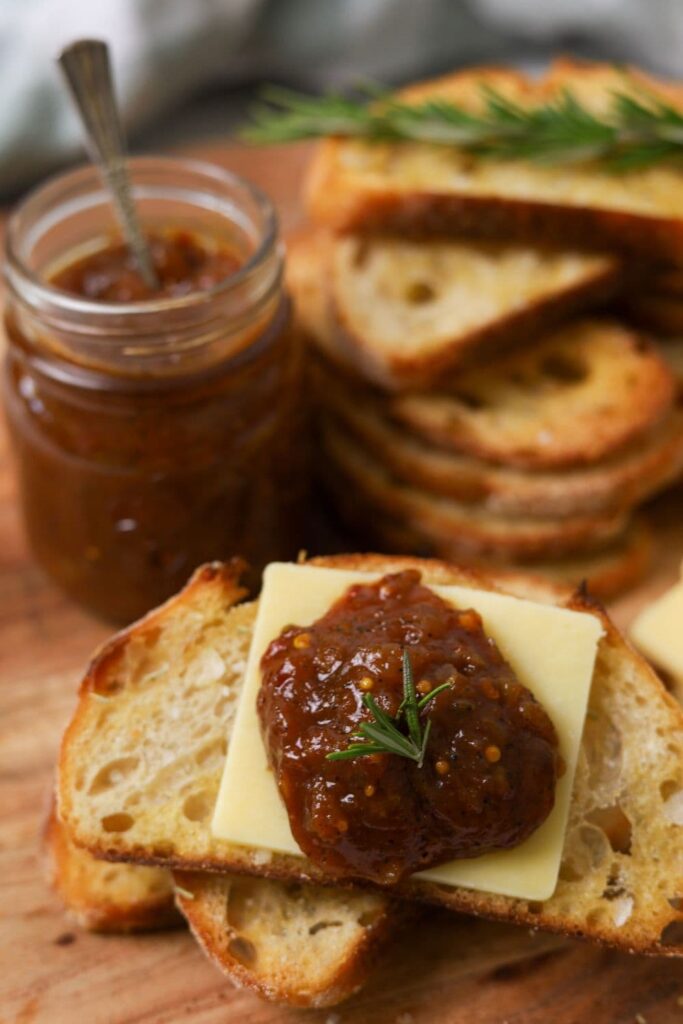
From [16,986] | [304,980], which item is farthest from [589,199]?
[16,986]

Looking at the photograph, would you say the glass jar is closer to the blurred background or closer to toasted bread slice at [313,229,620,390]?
toasted bread slice at [313,229,620,390]

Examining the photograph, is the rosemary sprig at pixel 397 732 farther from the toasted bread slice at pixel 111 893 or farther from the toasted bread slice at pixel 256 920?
the toasted bread slice at pixel 111 893

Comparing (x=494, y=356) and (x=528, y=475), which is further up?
(x=494, y=356)

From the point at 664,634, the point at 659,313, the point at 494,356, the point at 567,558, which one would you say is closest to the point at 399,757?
the point at 664,634

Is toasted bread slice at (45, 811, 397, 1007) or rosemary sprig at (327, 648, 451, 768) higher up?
rosemary sprig at (327, 648, 451, 768)

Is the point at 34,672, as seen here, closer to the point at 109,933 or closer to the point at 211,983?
the point at 109,933

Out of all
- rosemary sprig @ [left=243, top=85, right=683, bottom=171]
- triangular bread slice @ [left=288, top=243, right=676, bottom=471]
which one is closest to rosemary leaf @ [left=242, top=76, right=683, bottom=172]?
rosemary sprig @ [left=243, top=85, right=683, bottom=171]

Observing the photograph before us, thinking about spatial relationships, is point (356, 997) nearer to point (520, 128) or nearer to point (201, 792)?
point (201, 792)
